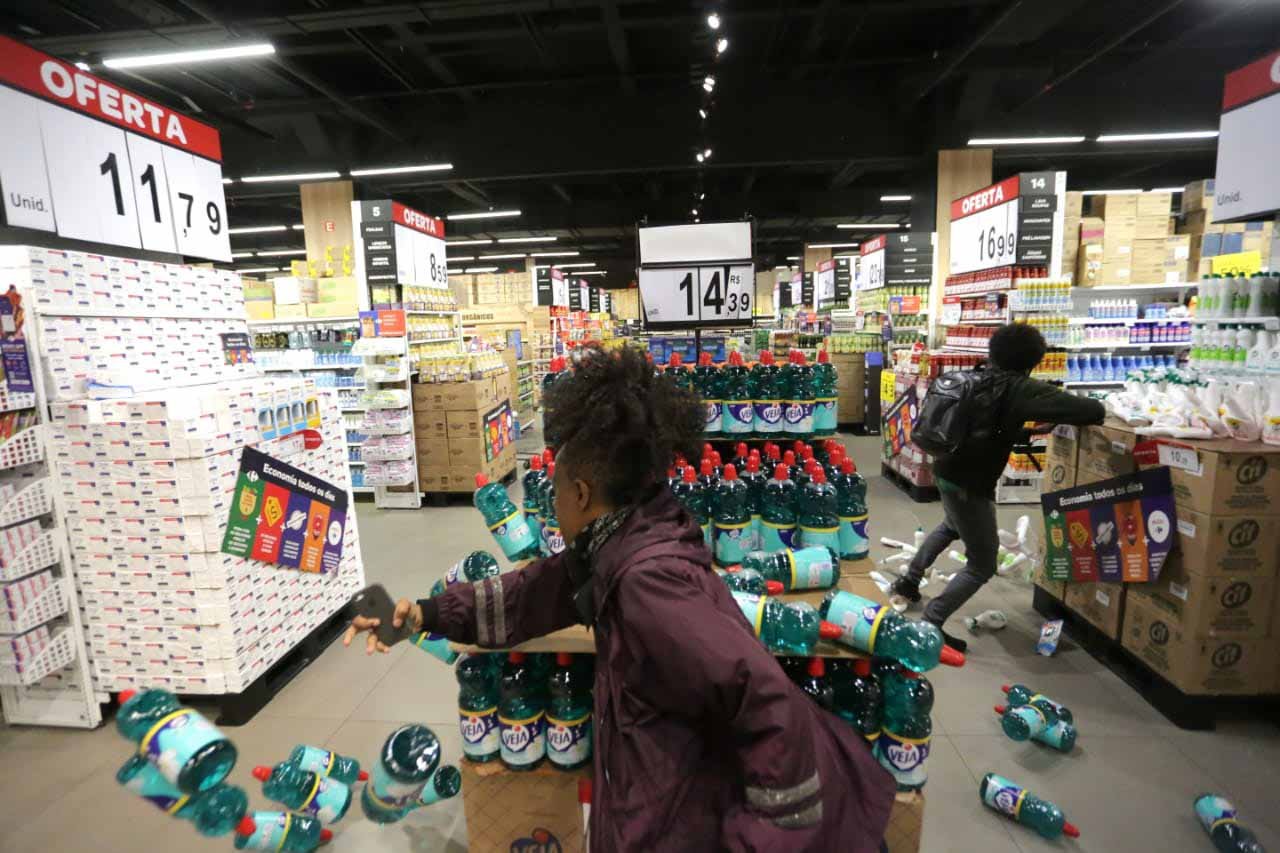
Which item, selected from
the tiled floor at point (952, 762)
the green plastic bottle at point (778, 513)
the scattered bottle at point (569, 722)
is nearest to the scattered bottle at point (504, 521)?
the scattered bottle at point (569, 722)

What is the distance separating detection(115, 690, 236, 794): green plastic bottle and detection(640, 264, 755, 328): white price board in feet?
9.30

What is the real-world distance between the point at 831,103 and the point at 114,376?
9.97 m

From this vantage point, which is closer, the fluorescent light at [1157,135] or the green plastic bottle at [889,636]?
the green plastic bottle at [889,636]

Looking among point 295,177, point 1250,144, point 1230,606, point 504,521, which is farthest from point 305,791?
point 295,177

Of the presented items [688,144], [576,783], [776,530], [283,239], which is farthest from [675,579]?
[283,239]

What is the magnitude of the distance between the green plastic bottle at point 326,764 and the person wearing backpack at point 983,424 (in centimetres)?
310

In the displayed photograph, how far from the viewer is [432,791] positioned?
239 centimetres

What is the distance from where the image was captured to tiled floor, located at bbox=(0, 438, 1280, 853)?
244cm

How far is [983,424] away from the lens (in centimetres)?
341

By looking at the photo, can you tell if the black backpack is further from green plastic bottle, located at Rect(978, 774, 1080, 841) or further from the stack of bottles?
the stack of bottles

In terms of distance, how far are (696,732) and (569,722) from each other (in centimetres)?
94

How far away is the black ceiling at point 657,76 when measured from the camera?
22.4ft

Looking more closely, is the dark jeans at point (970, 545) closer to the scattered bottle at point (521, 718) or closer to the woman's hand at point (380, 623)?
the scattered bottle at point (521, 718)

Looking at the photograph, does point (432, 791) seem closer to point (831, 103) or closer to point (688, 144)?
point (688, 144)
